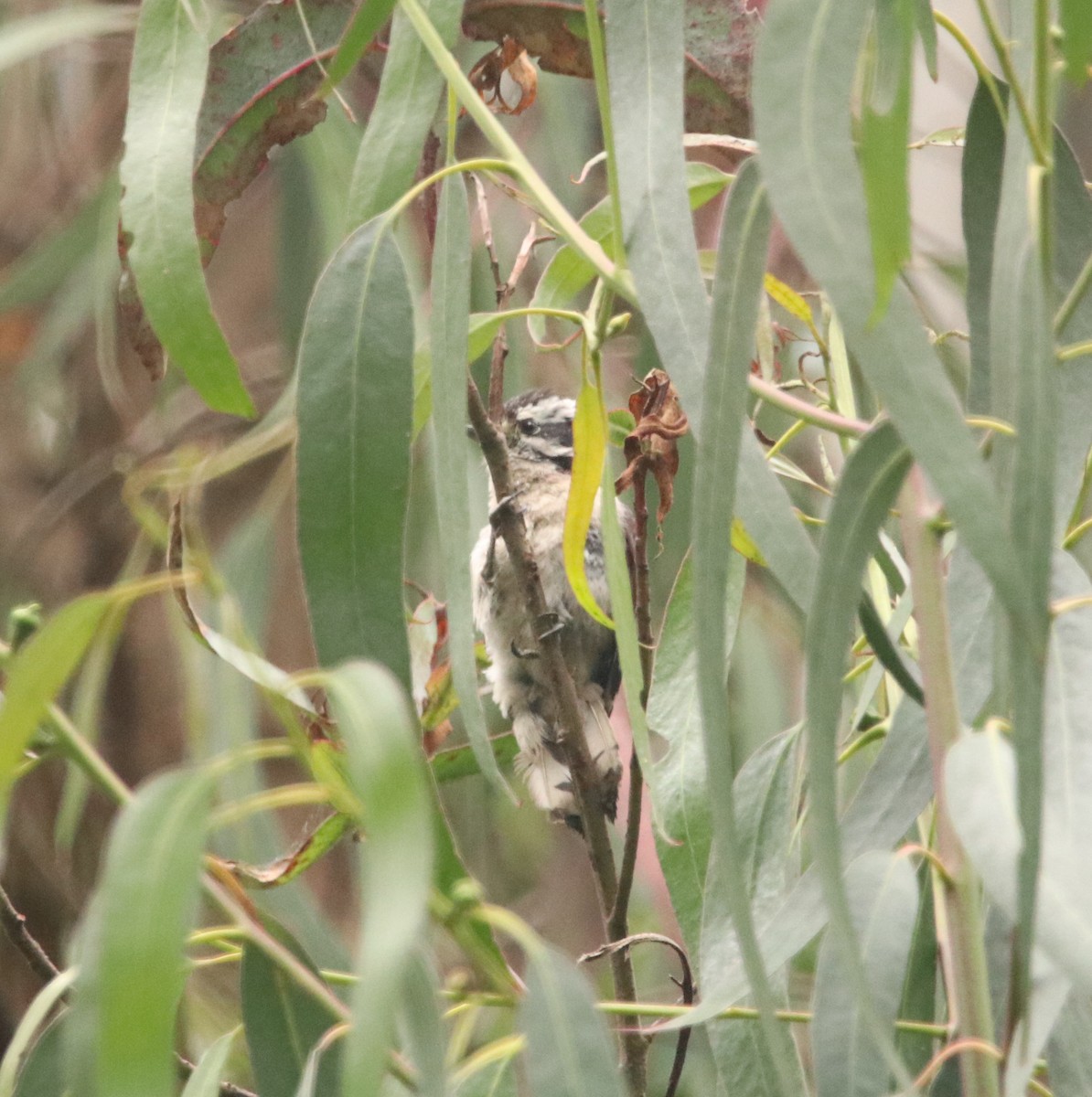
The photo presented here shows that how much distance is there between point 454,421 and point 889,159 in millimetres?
391

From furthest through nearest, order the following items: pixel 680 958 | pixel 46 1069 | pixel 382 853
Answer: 1. pixel 680 958
2. pixel 46 1069
3. pixel 382 853

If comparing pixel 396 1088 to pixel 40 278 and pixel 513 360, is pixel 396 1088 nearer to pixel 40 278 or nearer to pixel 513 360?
pixel 513 360

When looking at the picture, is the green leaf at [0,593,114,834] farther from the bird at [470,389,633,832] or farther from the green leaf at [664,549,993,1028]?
the bird at [470,389,633,832]

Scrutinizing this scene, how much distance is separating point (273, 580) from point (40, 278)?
0.94 meters

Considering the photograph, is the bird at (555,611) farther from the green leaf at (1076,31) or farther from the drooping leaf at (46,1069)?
the green leaf at (1076,31)

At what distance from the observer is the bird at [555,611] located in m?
2.46

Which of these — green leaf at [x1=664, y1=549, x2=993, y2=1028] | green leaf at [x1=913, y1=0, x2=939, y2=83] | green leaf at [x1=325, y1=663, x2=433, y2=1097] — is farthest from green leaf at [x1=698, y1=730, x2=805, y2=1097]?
green leaf at [x1=913, y1=0, x2=939, y2=83]

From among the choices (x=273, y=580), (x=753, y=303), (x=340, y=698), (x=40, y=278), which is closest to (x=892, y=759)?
(x=753, y=303)

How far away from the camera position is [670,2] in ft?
3.77

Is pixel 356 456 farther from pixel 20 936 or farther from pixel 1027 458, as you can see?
pixel 20 936

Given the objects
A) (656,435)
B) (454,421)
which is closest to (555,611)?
(656,435)

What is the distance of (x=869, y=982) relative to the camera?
0.95 m

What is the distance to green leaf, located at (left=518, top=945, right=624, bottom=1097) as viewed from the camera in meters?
0.88

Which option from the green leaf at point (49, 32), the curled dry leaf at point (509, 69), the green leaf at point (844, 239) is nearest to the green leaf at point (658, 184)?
the green leaf at point (844, 239)
